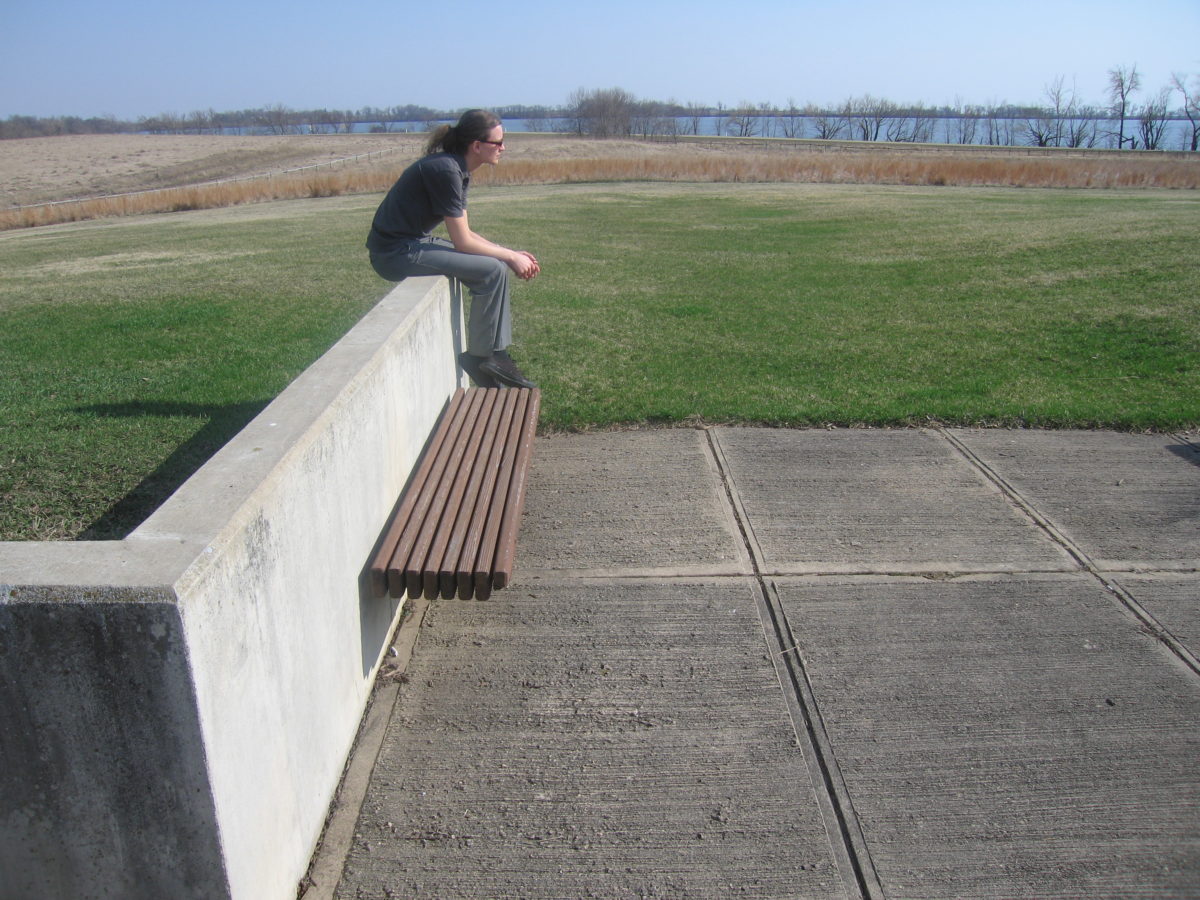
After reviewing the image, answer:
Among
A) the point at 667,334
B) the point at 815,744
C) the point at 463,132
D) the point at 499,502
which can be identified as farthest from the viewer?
the point at 667,334

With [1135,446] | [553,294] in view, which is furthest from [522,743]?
[553,294]

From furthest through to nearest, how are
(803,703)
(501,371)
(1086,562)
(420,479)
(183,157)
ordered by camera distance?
(183,157), (501,371), (1086,562), (420,479), (803,703)

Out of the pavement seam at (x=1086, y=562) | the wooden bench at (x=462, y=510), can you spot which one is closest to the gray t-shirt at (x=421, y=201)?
the wooden bench at (x=462, y=510)

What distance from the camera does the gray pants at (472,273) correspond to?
523 centimetres

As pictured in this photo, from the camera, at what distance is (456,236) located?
5.17 meters

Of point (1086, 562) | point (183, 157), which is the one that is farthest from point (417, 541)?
point (183, 157)

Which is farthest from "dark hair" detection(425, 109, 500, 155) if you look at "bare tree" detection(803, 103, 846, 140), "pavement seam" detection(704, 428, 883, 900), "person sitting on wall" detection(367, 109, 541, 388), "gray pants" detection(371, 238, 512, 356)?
"bare tree" detection(803, 103, 846, 140)

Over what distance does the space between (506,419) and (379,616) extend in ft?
4.98

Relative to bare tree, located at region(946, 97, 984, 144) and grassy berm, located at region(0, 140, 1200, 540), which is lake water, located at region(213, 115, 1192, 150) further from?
grassy berm, located at region(0, 140, 1200, 540)

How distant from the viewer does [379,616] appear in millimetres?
3346

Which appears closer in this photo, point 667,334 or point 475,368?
point 475,368

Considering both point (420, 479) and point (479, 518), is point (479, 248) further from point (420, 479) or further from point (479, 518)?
point (479, 518)

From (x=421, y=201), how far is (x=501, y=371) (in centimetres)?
103

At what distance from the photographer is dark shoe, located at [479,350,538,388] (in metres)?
5.43
